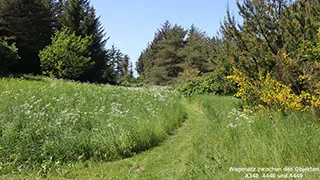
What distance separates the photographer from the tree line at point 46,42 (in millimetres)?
18031

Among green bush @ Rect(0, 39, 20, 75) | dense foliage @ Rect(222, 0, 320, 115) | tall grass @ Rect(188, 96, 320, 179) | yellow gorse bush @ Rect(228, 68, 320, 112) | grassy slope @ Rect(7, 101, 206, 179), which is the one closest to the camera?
tall grass @ Rect(188, 96, 320, 179)

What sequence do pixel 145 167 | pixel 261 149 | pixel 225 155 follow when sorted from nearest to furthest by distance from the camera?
pixel 261 149, pixel 225 155, pixel 145 167

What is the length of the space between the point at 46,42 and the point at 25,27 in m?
2.34

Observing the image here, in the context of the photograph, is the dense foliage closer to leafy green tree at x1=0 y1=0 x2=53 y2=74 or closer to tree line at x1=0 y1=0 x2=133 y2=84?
tree line at x1=0 y1=0 x2=133 y2=84

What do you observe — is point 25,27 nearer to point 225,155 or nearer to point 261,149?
point 225,155

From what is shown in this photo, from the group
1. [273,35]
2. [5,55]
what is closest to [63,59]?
[5,55]

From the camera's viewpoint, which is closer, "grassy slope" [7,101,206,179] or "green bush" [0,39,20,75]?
"grassy slope" [7,101,206,179]

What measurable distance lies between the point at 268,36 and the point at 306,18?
130 cm

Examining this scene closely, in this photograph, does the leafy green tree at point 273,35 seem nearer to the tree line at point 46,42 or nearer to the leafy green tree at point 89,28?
the tree line at point 46,42

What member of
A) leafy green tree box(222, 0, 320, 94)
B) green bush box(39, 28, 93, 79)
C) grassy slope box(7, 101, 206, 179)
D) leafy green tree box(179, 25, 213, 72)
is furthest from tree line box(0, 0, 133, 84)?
leafy green tree box(222, 0, 320, 94)

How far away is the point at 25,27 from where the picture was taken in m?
20.9

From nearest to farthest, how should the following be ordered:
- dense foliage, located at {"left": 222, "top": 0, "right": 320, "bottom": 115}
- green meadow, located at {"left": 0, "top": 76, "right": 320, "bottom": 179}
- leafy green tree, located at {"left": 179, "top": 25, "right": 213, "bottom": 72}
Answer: green meadow, located at {"left": 0, "top": 76, "right": 320, "bottom": 179}
dense foliage, located at {"left": 222, "top": 0, "right": 320, "bottom": 115}
leafy green tree, located at {"left": 179, "top": 25, "right": 213, "bottom": 72}

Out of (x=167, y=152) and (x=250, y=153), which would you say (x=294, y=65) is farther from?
(x=167, y=152)

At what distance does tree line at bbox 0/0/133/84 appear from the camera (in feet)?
59.2
